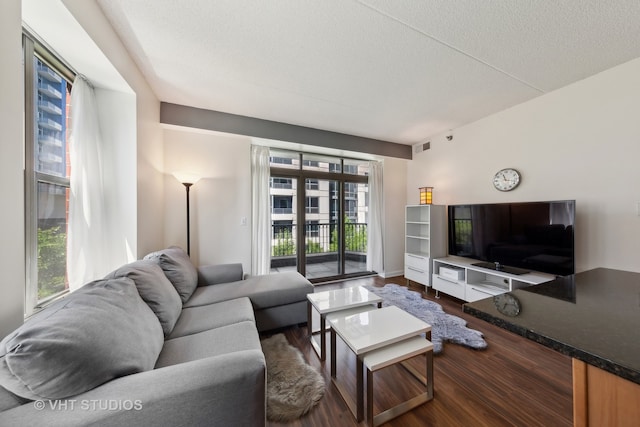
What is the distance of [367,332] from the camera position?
1402 mm

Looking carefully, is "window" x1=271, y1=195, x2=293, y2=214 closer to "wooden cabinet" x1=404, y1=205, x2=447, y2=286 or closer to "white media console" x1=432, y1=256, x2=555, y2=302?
"wooden cabinet" x1=404, y1=205, x2=447, y2=286

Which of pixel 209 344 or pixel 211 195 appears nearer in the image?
pixel 209 344

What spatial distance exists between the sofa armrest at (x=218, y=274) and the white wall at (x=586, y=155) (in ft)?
11.2

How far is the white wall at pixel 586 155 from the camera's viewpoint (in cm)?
193

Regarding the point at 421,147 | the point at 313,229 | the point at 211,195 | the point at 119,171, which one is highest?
the point at 421,147

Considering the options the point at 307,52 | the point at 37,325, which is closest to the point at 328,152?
the point at 307,52

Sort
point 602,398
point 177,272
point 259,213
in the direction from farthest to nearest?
point 259,213
point 177,272
point 602,398

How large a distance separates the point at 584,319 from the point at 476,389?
122 centimetres

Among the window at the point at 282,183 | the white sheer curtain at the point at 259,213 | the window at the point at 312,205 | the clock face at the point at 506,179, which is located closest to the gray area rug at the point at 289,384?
the white sheer curtain at the point at 259,213

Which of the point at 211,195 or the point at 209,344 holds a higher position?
the point at 211,195

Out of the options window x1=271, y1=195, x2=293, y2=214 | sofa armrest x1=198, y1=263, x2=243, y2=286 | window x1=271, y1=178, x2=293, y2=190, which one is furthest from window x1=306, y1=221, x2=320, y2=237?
sofa armrest x1=198, y1=263, x2=243, y2=286

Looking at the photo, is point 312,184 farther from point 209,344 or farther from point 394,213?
point 209,344

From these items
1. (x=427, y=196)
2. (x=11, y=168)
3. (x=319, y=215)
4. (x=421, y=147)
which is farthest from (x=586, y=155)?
(x=11, y=168)

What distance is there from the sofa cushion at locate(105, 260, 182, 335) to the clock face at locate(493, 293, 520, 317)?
1792 mm
